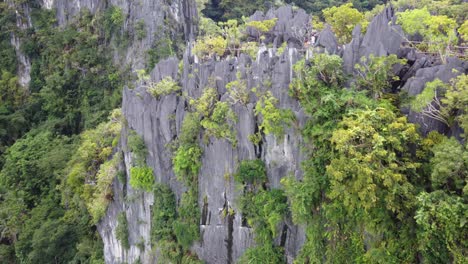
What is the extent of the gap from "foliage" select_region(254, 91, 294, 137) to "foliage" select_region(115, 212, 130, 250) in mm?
8982

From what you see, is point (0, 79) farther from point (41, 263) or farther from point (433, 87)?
point (433, 87)

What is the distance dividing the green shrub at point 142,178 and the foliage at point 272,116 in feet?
20.0

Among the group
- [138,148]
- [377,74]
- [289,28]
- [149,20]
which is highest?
[149,20]

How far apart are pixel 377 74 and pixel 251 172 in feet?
15.6

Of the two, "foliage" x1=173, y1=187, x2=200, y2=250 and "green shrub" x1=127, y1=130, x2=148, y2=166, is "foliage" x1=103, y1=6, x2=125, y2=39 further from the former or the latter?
"foliage" x1=173, y1=187, x2=200, y2=250

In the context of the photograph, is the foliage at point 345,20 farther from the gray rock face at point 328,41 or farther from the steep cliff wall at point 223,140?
the gray rock face at point 328,41

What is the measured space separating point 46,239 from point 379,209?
1785cm

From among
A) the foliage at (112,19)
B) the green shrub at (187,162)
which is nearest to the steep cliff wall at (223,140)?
the green shrub at (187,162)

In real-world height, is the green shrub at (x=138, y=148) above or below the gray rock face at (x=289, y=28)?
below

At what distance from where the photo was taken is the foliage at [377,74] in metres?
9.70


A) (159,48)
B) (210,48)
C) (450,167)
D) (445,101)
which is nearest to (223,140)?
(210,48)

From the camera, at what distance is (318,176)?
9812 mm

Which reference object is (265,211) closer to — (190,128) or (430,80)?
(190,128)

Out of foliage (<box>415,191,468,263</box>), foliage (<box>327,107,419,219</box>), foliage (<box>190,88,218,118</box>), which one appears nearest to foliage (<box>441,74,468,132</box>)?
foliage (<box>327,107,419,219</box>)
